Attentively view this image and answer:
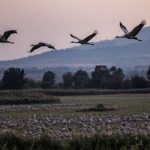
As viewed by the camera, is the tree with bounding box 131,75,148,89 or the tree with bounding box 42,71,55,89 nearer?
the tree with bounding box 131,75,148,89

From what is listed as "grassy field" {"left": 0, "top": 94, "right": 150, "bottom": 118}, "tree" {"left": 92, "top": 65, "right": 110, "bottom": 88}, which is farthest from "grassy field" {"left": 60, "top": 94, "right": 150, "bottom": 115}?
"tree" {"left": 92, "top": 65, "right": 110, "bottom": 88}

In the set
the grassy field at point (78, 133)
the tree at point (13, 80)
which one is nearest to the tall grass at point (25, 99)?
the grassy field at point (78, 133)


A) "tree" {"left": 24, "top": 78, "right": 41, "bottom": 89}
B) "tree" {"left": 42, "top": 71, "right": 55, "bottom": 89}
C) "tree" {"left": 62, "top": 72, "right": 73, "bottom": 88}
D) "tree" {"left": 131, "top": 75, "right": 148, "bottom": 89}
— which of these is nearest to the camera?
"tree" {"left": 131, "top": 75, "right": 148, "bottom": 89}

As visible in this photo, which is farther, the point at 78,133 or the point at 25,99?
the point at 25,99

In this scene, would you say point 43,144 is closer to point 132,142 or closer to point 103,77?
point 132,142

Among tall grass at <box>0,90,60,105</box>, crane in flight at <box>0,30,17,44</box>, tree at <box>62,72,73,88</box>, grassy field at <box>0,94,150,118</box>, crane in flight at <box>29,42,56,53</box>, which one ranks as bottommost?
grassy field at <box>0,94,150,118</box>

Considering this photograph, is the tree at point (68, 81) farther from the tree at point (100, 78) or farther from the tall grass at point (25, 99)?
the tall grass at point (25, 99)

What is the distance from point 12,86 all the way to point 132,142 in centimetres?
8131

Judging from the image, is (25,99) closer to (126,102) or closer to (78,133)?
(126,102)

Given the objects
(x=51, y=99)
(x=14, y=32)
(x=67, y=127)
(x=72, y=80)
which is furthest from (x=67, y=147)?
(x=72, y=80)

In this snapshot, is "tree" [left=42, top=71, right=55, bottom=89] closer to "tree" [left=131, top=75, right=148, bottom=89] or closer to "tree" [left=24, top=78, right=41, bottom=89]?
"tree" [left=24, top=78, right=41, bottom=89]

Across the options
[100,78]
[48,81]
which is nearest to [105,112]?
[100,78]

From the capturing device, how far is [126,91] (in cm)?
10244

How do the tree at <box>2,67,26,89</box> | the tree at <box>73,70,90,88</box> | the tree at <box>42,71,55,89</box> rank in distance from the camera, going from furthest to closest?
the tree at <box>73,70,90,88</box> → the tree at <box>42,71,55,89</box> → the tree at <box>2,67,26,89</box>
